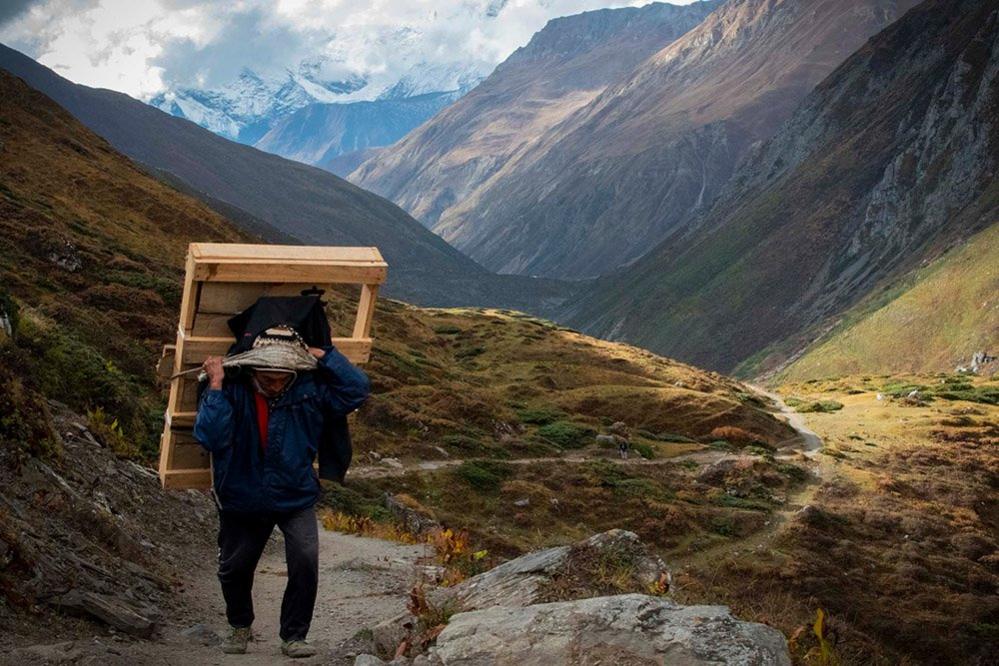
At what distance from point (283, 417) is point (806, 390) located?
4468 inches

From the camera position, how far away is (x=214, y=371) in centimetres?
901

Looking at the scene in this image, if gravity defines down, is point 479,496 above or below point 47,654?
below

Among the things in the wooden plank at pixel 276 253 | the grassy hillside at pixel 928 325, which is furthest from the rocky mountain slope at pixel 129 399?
the grassy hillside at pixel 928 325

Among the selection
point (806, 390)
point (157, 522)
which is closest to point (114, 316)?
point (157, 522)

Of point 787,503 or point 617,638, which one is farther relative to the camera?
point 787,503

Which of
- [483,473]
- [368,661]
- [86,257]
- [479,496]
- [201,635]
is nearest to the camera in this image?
[368,661]

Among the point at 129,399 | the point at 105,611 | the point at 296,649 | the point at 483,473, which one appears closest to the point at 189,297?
the point at 105,611

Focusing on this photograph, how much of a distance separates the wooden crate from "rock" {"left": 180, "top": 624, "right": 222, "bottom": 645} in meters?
1.62

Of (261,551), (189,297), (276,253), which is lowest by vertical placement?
(261,551)

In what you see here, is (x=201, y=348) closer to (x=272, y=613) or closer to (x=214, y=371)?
(x=214, y=371)

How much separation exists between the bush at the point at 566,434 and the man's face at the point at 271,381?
42478 mm

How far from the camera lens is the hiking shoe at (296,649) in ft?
31.4

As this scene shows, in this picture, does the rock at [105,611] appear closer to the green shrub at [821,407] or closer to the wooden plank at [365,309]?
the wooden plank at [365,309]

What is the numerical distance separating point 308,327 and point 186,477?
7.49ft
